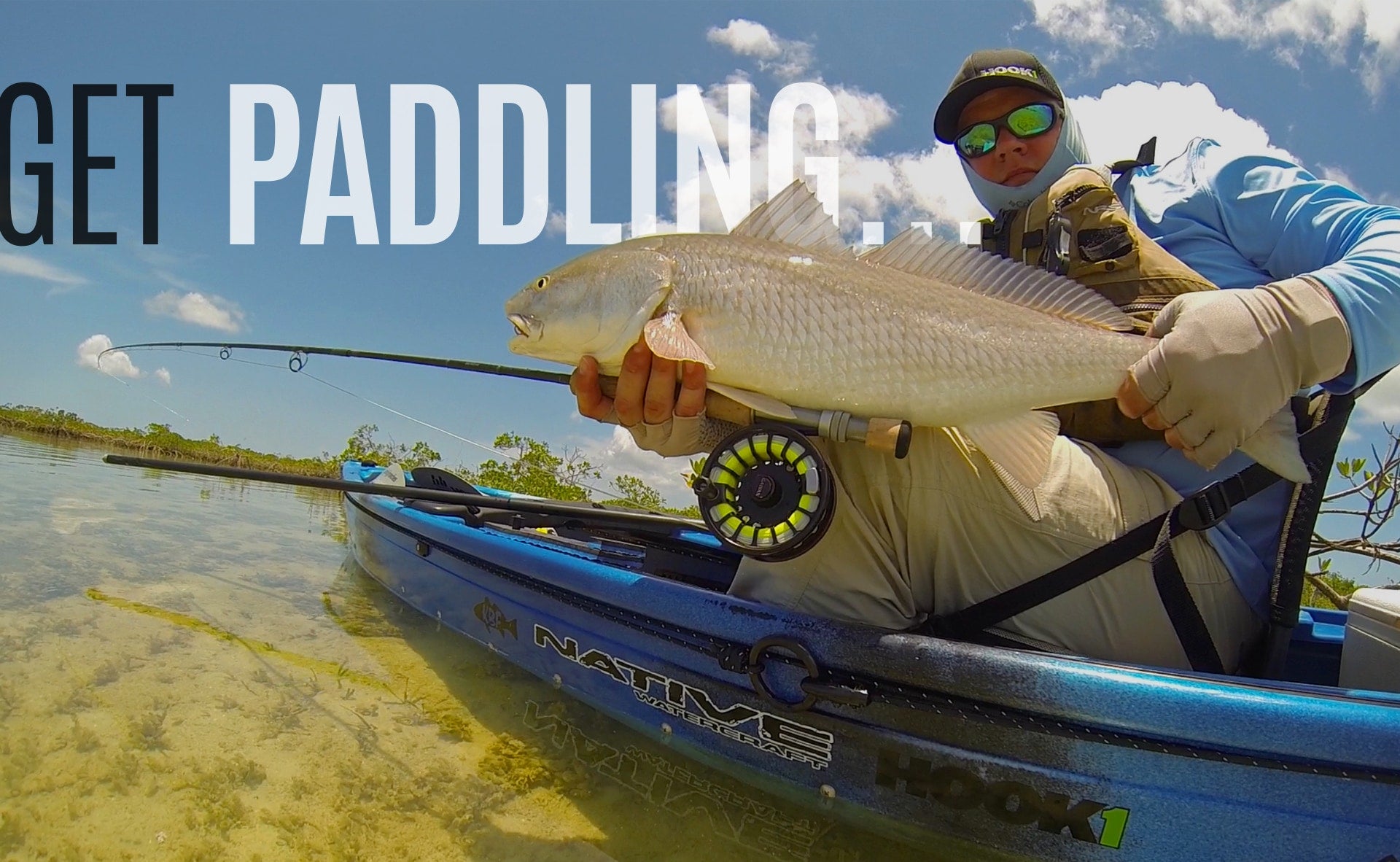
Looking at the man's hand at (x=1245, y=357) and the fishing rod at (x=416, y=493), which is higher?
the man's hand at (x=1245, y=357)

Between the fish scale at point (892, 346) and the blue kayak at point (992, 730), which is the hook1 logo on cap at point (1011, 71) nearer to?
the fish scale at point (892, 346)

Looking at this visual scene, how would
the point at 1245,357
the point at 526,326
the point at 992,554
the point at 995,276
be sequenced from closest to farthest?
1. the point at 1245,357
2. the point at 992,554
3. the point at 995,276
4. the point at 526,326

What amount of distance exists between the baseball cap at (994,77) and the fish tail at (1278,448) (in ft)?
5.46

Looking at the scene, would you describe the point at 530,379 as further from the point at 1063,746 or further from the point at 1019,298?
the point at 1063,746

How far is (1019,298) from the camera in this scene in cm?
216

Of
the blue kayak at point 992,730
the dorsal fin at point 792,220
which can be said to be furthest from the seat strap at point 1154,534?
the dorsal fin at point 792,220

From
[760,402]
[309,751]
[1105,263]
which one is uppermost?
[1105,263]

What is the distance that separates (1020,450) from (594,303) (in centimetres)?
133

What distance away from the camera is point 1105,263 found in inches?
87.1

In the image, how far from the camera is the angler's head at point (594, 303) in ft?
7.17

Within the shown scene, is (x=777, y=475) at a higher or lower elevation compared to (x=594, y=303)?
lower

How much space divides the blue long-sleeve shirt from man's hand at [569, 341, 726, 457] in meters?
1.41

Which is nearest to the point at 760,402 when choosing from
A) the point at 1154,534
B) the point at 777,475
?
the point at 777,475

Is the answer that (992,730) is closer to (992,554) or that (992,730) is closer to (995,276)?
(992,554)
